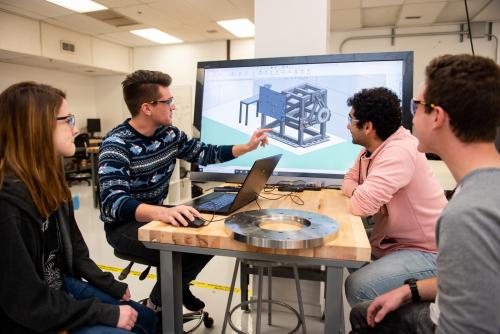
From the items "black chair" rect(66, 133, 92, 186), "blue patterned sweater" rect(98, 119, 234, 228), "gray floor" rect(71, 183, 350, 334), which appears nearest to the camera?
"blue patterned sweater" rect(98, 119, 234, 228)

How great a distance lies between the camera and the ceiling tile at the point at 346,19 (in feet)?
17.9

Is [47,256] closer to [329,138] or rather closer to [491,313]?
[491,313]

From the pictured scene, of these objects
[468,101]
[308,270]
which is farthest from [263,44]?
[468,101]

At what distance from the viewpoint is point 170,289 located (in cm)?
117

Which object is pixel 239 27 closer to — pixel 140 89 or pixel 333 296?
pixel 140 89

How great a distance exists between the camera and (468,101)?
77cm

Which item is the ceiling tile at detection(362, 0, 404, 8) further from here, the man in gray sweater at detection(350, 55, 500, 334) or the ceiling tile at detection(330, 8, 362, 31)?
the man in gray sweater at detection(350, 55, 500, 334)

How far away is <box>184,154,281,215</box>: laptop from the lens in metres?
1.26

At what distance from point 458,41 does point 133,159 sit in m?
6.43

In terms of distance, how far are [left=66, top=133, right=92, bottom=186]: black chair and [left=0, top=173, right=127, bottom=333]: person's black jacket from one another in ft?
20.8

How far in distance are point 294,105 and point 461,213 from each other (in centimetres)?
129

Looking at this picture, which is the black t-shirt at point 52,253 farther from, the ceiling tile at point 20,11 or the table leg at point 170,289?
the ceiling tile at point 20,11

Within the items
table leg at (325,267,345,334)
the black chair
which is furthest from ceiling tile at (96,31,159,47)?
table leg at (325,267,345,334)

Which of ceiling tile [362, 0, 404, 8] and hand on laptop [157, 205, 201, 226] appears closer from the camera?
hand on laptop [157, 205, 201, 226]
